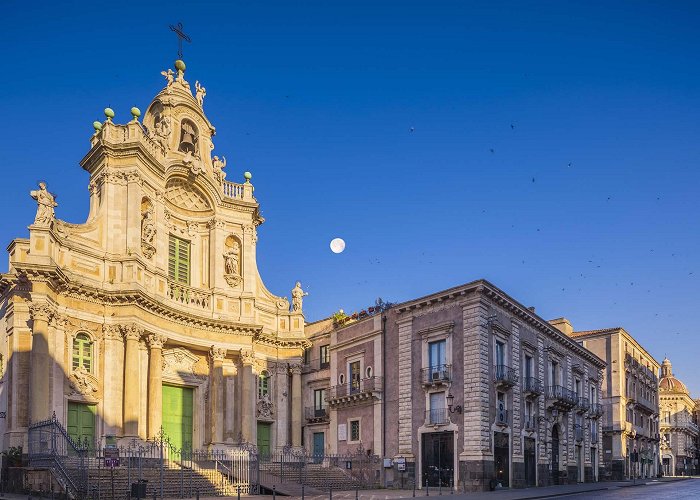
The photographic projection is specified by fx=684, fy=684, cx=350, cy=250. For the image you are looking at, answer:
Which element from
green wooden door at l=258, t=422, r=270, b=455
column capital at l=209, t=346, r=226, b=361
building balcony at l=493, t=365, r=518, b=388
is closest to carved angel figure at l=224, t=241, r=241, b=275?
column capital at l=209, t=346, r=226, b=361

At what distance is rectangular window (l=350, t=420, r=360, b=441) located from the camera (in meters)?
37.7

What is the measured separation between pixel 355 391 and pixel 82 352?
1456 centimetres

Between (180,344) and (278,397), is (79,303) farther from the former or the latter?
(278,397)

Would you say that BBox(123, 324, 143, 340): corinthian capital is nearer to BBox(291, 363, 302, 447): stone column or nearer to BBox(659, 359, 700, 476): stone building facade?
BBox(291, 363, 302, 447): stone column

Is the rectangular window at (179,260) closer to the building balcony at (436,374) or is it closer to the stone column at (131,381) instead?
the stone column at (131,381)

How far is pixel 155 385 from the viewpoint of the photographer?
110 ft

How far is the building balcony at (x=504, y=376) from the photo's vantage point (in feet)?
105

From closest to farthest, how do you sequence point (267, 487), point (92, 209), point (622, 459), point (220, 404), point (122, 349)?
point (267, 487), point (122, 349), point (92, 209), point (220, 404), point (622, 459)

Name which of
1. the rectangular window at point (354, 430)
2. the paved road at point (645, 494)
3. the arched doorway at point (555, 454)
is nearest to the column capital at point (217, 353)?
the rectangular window at point (354, 430)

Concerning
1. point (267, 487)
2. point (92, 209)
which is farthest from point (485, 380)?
point (92, 209)

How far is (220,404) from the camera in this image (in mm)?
37719

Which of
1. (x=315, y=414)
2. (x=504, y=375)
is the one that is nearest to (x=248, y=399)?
(x=315, y=414)

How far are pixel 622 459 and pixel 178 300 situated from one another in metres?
39.6

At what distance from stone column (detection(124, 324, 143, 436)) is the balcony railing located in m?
13.7
